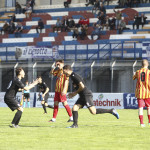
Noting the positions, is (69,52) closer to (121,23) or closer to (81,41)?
(81,41)

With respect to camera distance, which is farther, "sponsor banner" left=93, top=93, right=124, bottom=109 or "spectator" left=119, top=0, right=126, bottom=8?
"spectator" left=119, top=0, right=126, bottom=8

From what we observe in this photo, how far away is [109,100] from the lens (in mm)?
30859

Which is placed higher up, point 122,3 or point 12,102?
point 122,3

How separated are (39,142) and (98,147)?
1382mm

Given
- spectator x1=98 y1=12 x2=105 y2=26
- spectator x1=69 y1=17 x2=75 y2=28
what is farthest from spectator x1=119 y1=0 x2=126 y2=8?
spectator x1=69 y1=17 x2=75 y2=28

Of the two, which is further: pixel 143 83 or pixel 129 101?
pixel 129 101

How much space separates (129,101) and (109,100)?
129 cm

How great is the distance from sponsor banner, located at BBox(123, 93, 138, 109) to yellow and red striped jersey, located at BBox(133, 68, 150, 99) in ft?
54.3

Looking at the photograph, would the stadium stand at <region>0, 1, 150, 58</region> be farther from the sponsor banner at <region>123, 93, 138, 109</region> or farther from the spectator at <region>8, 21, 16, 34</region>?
the sponsor banner at <region>123, 93, 138, 109</region>

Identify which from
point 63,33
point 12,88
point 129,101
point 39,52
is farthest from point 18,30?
point 12,88

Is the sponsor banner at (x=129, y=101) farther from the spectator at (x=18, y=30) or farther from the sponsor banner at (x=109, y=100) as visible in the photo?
the spectator at (x=18, y=30)

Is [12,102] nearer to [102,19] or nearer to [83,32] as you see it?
[83,32]

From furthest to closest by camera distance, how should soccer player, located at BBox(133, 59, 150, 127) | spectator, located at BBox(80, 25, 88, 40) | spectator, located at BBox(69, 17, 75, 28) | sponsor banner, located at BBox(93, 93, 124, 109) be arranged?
1. spectator, located at BBox(69, 17, 75, 28)
2. spectator, located at BBox(80, 25, 88, 40)
3. sponsor banner, located at BBox(93, 93, 124, 109)
4. soccer player, located at BBox(133, 59, 150, 127)

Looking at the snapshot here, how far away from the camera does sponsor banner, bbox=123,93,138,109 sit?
30309 mm
